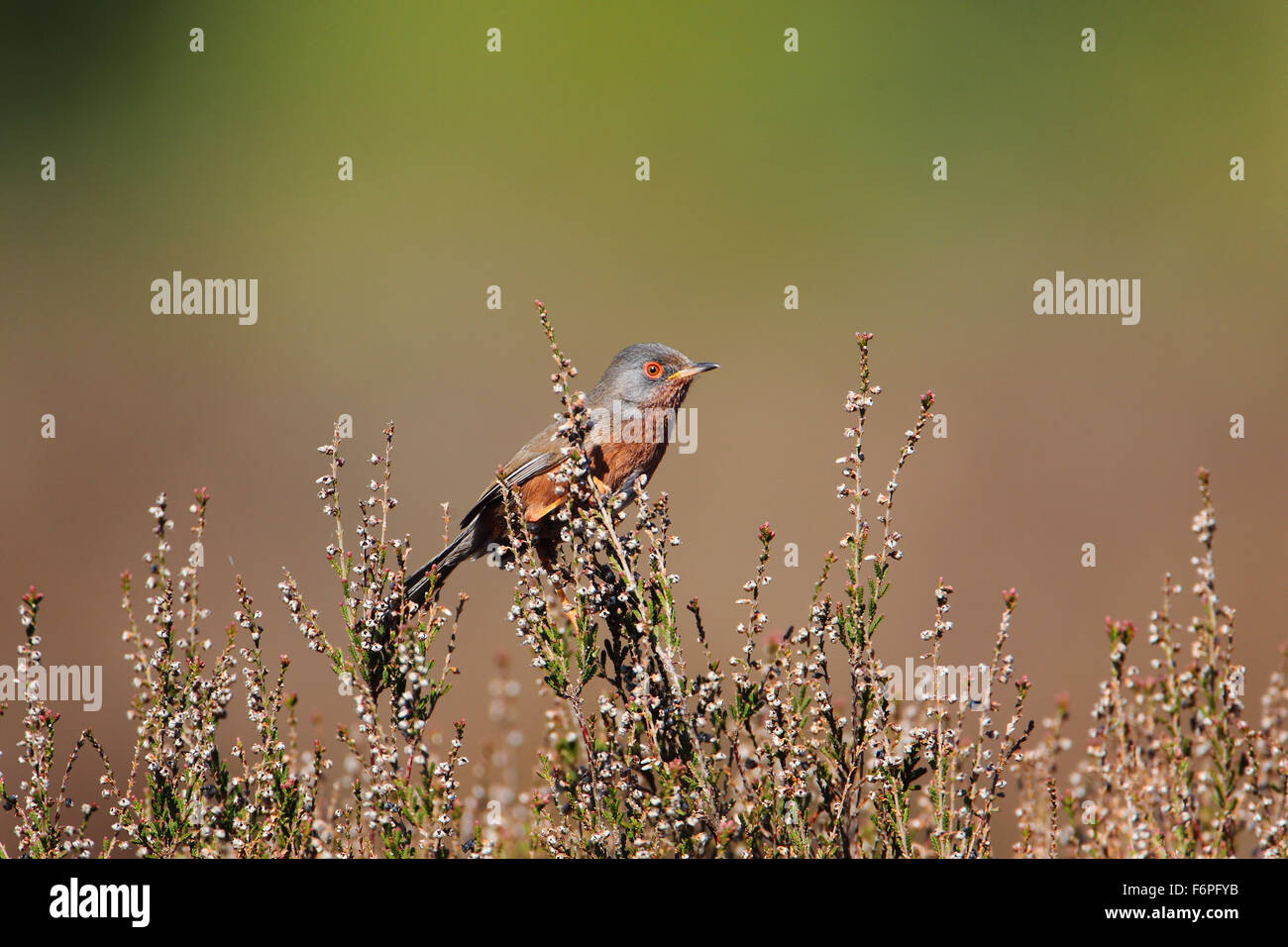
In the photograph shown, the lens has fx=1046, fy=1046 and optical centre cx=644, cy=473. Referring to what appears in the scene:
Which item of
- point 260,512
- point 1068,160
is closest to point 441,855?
point 260,512

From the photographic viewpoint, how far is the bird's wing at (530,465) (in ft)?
16.4

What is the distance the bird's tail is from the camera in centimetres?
460

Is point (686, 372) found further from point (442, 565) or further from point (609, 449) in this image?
point (442, 565)

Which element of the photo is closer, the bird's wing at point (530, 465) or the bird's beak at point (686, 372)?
the bird's wing at point (530, 465)

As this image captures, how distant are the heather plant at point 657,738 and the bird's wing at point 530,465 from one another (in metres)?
1.21

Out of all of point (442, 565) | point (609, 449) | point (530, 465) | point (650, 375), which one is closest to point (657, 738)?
point (442, 565)

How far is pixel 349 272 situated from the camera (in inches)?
635

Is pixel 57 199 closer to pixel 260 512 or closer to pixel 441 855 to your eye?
pixel 260 512

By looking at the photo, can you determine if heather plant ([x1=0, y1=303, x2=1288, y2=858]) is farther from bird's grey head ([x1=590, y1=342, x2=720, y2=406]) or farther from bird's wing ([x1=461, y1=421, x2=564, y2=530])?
bird's grey head ([x1=590, y1=342, x2=720, y2=406])

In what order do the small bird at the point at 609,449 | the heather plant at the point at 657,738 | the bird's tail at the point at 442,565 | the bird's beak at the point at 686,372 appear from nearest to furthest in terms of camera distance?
the heather plant at the point at 657,738, the bird's tail at the point at 442,565, the small bird at the point at 609,449, the bird's beak at the point at 686,372

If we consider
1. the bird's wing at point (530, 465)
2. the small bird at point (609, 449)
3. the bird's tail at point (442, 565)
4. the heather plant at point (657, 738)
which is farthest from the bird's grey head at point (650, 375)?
the heather plant at point (657, 738)

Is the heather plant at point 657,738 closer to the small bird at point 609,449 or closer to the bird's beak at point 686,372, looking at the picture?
the small bird at point 609,449

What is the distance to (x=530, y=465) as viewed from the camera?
518cm

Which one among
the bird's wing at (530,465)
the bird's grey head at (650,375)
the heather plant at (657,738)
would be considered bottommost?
the heather plant at (657,738)
